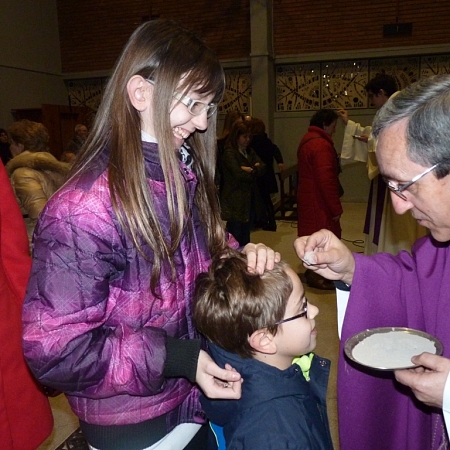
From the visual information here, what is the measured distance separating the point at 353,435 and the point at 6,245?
1.37 metres

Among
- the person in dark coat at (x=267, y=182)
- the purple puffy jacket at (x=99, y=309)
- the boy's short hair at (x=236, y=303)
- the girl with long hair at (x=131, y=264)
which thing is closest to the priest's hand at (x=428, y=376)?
the boy's short hair at (x=236, y=303)

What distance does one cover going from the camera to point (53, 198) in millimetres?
1095

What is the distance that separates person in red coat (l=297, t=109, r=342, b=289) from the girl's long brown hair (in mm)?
3890

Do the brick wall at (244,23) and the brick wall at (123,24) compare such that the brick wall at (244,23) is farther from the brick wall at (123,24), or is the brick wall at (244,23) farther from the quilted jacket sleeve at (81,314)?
the quilted jacket sleeve at (81,314)

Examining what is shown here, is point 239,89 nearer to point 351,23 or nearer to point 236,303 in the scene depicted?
point 351,23

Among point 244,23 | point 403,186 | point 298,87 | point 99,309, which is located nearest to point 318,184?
point 403,186

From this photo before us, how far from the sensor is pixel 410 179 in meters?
1.27

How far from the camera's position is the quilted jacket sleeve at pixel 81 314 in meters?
1.04

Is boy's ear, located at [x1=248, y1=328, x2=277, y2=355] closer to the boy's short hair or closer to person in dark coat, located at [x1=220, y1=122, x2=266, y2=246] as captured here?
the boy's short hair

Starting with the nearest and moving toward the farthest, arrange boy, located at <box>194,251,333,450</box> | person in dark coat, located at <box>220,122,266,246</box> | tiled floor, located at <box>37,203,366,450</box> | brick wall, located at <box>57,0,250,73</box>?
1. boy, located at <box>194,251,333,450</box>
2. tiled floor, located at <box>37,203,366,450</box>
3. person in dark coat, located at <box>220,122,266,246</box>
4. brick wall, located at <box>57,0,250,73</box>

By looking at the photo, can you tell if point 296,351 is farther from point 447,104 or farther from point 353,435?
point 447,104

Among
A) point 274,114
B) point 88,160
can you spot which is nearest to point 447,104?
point 88,160

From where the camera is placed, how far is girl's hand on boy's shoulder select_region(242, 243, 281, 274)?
137 centimetres

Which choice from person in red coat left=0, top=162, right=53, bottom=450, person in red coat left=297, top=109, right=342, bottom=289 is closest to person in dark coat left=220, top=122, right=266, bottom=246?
person in red coat left=297, top=109, right=342, bottom=289
